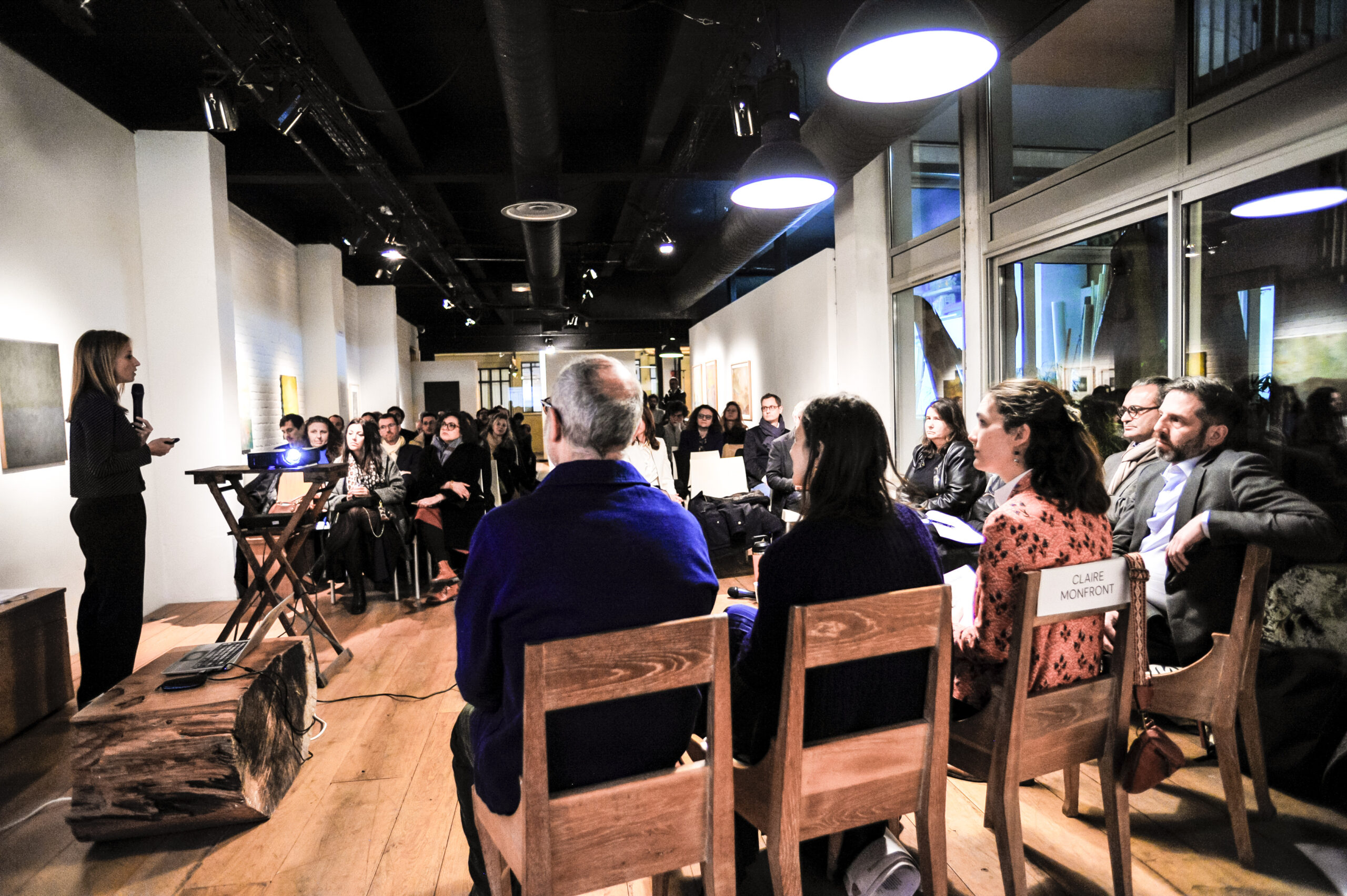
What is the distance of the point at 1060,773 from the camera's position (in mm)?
3066

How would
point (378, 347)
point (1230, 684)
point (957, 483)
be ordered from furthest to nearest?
point (378, 347) < point (957, 483) < point (1230, 684)

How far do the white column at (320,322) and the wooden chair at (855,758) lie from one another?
9.41m

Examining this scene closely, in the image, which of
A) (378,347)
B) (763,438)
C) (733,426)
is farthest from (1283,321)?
(378,347)

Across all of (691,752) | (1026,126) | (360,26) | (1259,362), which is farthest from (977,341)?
(360,26)

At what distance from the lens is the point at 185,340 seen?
592cm

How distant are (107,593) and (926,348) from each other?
237 inches

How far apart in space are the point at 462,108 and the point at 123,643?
5231 millimetres

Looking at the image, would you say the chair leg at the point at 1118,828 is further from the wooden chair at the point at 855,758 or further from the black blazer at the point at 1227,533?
the black blazer at the point at 1227,533

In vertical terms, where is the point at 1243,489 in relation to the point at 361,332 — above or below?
below

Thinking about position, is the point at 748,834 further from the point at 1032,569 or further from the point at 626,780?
the point at 1032,569

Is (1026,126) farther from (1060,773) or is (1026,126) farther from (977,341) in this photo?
(1060,773)

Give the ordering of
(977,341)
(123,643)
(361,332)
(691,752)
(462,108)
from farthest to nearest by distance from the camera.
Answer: (361,332) → (462,108) → (977,341) → (123,643) → (691,752)

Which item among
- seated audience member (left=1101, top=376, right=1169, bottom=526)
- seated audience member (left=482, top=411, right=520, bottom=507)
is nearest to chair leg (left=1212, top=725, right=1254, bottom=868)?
seated audience member (left=1101, top=376, right=1169, bottom=526)

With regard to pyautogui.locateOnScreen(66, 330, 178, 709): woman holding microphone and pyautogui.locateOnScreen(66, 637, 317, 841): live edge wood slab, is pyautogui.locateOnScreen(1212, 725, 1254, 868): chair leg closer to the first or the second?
pyautogui.locateOnScreen(66, 637, 317, 841): live edge wood slab
